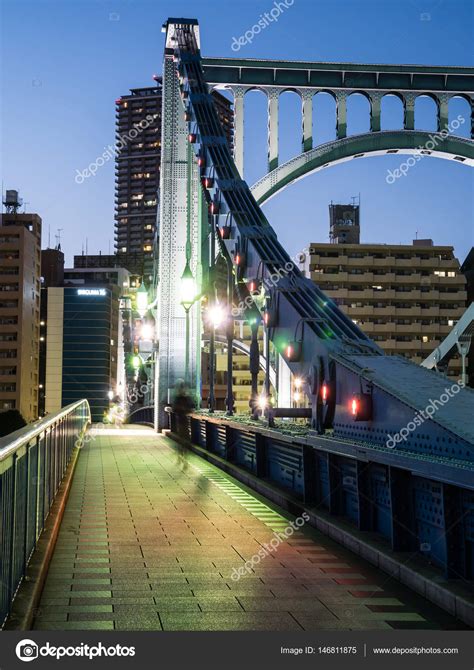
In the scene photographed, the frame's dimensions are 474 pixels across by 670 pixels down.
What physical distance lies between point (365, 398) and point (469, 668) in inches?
186

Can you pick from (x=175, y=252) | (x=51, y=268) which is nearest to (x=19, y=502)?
(x=175, y=252)

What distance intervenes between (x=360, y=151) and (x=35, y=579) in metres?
27.8

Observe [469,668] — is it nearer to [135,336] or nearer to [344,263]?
[135,336]

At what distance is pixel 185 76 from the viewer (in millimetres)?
31094

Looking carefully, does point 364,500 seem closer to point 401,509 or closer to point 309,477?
point 401,509

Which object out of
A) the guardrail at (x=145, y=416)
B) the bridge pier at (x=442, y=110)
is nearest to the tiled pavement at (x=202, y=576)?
the bridge pier at (x=442, y=110)

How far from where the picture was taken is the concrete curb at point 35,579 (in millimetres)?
5570

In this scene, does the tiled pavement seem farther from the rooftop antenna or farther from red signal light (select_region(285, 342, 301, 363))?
the rooftop antenna

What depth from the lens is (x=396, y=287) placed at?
9394cm

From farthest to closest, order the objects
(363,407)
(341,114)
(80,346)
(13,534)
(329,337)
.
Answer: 1. (80,346)
2. (341,114)
3. (329,337)
4. (363,407)
5. (13,534)

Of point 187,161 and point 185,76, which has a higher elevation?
point 185,76

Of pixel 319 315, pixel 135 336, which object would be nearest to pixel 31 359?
pixel 135 336

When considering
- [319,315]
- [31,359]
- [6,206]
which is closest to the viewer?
[319,315]

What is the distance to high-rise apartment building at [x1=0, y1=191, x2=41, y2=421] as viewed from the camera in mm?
104188
